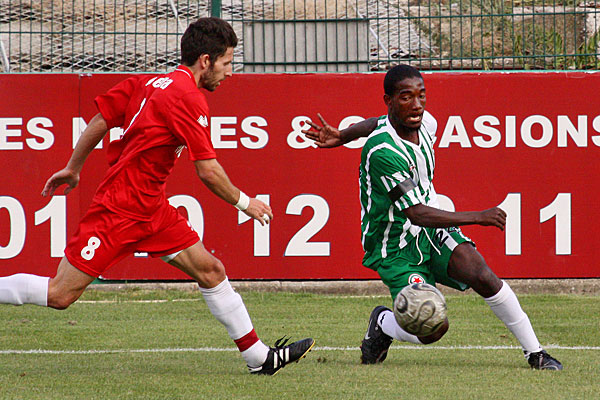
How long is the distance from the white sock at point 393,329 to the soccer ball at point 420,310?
0.24m

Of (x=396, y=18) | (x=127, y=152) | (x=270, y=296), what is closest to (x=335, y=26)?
(x=396, y=18)

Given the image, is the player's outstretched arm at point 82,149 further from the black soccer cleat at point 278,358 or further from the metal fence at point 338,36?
the metal fence at point 338,36

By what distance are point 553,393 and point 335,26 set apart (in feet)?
19.5

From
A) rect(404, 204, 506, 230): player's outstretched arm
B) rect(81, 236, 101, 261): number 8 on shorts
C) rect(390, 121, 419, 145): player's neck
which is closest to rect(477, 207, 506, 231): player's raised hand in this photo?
rect(404, 204, 506, 230): player's outstretched arm

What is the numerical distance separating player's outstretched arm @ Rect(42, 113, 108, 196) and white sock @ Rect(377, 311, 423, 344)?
6.80 feet

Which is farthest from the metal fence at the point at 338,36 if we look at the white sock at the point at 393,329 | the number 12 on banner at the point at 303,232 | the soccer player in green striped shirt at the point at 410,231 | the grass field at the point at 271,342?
the white sock at the point at 393,329

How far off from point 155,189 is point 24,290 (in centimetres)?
88

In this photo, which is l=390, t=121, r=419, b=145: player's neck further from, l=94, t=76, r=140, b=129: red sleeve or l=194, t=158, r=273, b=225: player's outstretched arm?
l=94, t=76, r=140, b=129: red sleeve

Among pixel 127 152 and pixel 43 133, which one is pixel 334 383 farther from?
pixel 43 133

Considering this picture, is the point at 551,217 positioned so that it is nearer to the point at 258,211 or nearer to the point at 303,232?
the point at 303,232

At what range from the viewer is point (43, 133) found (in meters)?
9.80

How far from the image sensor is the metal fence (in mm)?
10148

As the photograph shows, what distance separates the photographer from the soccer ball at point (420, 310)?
5.63 m

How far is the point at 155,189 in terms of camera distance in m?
5.46
